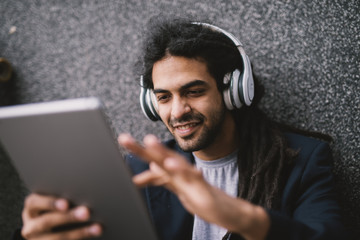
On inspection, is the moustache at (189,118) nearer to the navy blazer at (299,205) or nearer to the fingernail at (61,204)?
the navy blazer at (299,205)

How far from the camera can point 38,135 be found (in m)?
0.48

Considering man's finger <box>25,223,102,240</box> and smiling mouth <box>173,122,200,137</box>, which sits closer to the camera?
man's finger <box>25,223,102,240</box>

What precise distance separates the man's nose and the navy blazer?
25 centimetres

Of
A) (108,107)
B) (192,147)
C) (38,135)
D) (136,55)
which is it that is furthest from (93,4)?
(38,135)

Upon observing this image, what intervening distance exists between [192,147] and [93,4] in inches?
34.2

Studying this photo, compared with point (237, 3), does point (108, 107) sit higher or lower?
lower

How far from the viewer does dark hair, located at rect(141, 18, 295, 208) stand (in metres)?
0.87

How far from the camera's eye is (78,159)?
0.50 m

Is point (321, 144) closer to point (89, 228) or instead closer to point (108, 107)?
point (89, 228)

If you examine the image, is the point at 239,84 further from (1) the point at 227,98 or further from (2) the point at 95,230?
(2) the point at 95,230

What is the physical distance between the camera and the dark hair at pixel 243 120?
2.85ft

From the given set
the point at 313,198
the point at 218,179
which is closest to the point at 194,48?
the point at 218,179

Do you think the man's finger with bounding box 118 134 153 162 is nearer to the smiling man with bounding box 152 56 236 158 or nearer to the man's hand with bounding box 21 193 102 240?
the man's hand with bounding box 21 193 102 240

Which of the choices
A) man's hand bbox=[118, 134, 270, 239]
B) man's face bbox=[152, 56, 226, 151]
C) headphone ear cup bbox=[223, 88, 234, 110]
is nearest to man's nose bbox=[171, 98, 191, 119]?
man's face bbox=[152, 56, 226, 151]
